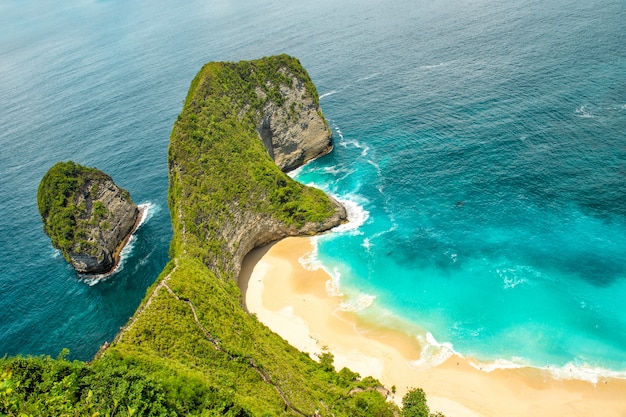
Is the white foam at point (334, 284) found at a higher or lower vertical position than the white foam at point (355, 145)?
lower

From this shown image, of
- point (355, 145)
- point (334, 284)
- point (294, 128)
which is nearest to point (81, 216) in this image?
point (334, 284)

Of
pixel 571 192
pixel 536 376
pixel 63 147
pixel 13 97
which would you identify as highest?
pixel 13 97

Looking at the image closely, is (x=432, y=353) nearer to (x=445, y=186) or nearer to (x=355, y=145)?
(x=445, y=186)

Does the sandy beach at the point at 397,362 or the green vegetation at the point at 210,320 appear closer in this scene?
the green vegetation at the point at 210,320

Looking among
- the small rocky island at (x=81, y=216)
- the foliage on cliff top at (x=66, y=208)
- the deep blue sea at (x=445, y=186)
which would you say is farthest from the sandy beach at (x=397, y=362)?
the foliage on cliff top at (x=66, y=208)

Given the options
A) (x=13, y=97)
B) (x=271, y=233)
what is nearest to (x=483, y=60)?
(x=271, y=233)

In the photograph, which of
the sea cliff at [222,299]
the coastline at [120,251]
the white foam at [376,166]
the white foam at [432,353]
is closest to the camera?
the sea cliff at [222,299]

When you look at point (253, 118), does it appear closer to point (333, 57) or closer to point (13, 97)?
point (333, 57)

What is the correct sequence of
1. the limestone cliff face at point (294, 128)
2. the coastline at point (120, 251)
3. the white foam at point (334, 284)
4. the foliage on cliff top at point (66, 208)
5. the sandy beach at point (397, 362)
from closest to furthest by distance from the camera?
the sandy beach at point (397, 362), the white foam at point (334, 284), the foliage on cliff top at point (66, 208), the coastline at point (120, 251), the limestone cliff face at point (294, 128)

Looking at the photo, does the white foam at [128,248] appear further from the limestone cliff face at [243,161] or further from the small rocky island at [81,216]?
the limestone cliff face at [243,161]
